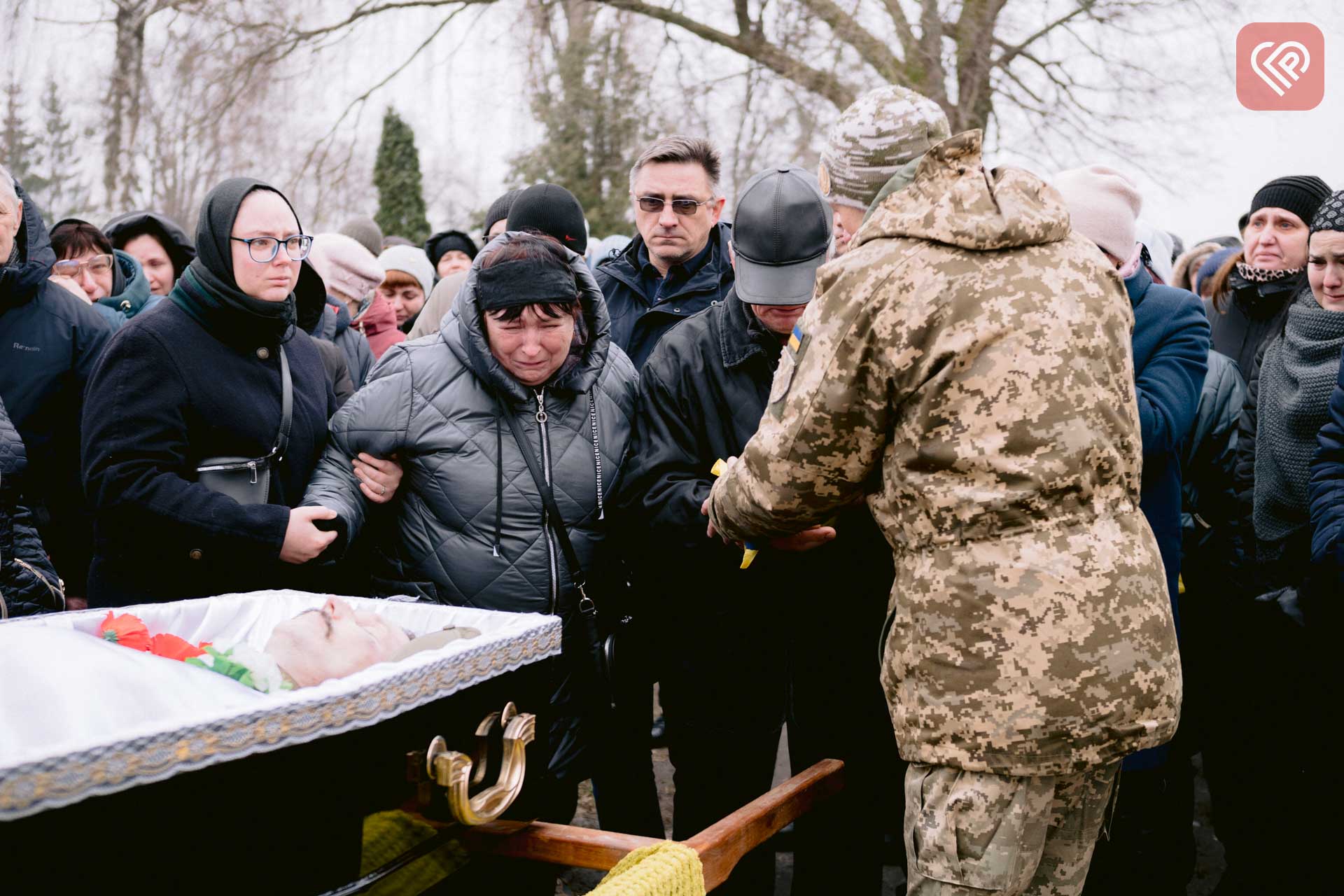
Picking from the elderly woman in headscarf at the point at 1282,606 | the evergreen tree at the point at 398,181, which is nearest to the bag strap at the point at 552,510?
the elderly woman in headscarf at the point at 1282,606

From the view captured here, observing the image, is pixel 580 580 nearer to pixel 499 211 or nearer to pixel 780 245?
pixel 780 245

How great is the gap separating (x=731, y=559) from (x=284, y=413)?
3.85 ft

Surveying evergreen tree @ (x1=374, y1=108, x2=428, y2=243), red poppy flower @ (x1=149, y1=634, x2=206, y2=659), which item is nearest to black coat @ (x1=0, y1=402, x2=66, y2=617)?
red poppy flower @ (x1=149, y1=634, x2=206, y2=659)

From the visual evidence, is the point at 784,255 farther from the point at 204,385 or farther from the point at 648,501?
the point at 204,385

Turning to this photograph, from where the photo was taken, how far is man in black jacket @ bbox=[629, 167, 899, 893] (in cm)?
291

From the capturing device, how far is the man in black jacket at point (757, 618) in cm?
291

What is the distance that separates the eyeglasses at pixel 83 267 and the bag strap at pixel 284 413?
2.09 m

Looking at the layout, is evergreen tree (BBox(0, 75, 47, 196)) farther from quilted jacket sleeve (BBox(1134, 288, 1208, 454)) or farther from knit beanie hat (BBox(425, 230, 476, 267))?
quilted jacket sleeve (BBox(1134, 288, 1208, 454))

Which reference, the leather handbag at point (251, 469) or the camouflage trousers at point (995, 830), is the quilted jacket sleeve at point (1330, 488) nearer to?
the camouflage trousers at point (995, 830)

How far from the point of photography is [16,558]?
115 inches

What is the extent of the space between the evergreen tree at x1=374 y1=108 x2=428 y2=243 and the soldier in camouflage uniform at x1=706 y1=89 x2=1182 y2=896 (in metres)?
18.3

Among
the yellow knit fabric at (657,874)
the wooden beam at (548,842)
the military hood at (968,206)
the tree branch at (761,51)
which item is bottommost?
the wooden beam at (548,842)

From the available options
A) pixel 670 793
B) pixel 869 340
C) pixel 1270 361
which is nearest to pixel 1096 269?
pixel 869 340
